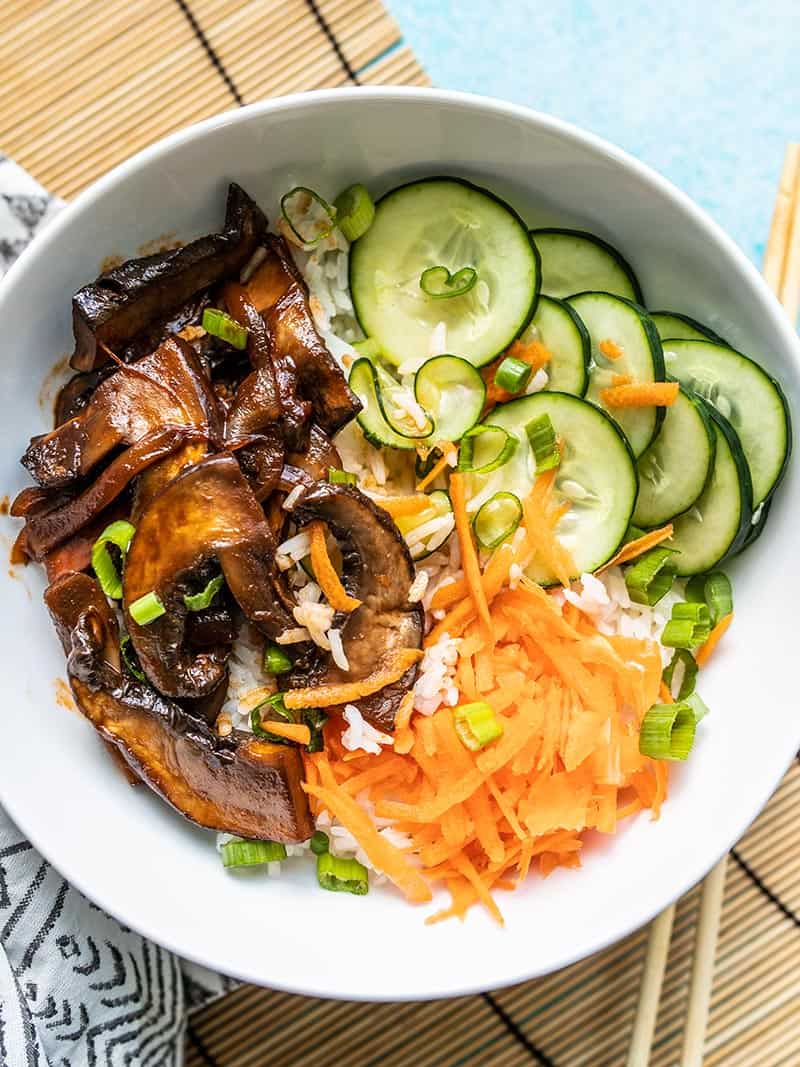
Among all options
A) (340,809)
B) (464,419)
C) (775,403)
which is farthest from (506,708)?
(775,403)

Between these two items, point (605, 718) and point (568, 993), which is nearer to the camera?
point (605, 718)

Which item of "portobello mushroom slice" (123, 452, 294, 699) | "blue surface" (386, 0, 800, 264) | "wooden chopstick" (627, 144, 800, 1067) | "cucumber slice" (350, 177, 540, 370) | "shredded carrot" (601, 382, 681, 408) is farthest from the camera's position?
"blue surface" (386, 0, 800, 264)

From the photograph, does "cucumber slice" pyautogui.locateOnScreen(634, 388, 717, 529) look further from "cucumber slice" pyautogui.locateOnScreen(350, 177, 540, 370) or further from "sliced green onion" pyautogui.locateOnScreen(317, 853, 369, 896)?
Result: "sliced green onion" pyautogui.locateOnScreen(317, 853, 369, 896)

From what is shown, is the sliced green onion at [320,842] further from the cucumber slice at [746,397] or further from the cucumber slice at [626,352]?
the cucumber slice at [746,397]

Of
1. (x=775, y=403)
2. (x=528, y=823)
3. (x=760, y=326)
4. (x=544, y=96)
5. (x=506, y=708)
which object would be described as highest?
(x=544, y=96)

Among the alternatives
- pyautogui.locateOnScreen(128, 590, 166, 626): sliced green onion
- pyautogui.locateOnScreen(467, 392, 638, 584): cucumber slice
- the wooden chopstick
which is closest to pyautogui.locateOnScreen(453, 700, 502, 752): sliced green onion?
pyautogui.locateOnScreen(467, 392, 638, 584): cucumber slice

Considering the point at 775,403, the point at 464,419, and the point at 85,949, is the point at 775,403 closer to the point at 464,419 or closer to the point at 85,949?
the point at 464,419

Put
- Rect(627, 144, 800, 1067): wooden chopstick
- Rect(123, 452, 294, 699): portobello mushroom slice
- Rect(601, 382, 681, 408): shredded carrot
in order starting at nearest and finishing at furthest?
1. Rect(123, 452, 294, 699): portobello mushroom slice
2. Rect(601, 382, 681, 408): shredded carrot
3. Rect(627, 144, 800, 1067): wooden chopstick
